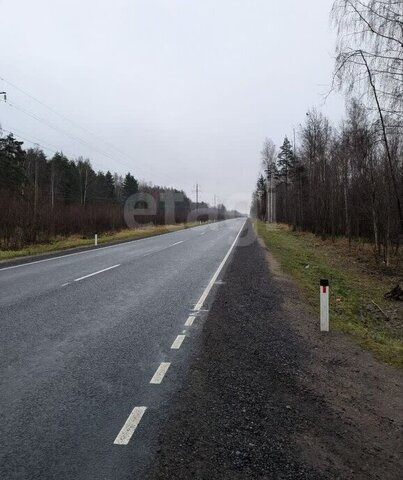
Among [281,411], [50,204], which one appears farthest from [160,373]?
[50,204]

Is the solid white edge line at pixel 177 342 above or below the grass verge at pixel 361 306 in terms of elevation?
above

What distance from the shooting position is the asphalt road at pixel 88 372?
3.22 metres

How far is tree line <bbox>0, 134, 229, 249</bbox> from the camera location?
24.8 meters

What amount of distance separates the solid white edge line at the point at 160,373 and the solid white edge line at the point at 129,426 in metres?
0.70

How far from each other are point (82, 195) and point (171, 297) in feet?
236

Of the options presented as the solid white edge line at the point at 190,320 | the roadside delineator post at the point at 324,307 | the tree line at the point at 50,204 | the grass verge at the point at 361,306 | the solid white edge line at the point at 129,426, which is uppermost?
the tree line at the point at 50,204

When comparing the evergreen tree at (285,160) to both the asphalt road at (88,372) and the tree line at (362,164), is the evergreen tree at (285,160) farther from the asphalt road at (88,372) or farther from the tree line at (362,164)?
the asphalt road at (88,372)

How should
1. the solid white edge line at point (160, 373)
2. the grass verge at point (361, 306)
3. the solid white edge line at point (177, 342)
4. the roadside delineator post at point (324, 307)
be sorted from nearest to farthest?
1. the solid white edge line at point (160, 373)
2. the solid white edge line at point (177, 342)
3. the grass verge at point (361, 306)
4. the roadside delineator post at point (324, 307)

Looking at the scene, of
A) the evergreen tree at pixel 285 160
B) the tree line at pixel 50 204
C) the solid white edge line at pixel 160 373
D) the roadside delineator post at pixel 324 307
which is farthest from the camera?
the evergreen tree at pixel 285 160

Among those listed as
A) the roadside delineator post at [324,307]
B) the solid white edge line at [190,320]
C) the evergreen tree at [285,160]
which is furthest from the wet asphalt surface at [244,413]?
the evergreen tree at [285,160]

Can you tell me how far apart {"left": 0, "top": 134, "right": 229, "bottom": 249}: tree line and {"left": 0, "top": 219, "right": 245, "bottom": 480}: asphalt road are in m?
15.3

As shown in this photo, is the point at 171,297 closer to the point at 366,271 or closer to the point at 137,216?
the point at 366,271

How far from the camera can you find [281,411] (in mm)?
4047

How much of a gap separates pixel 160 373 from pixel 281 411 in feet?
5.08
